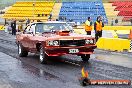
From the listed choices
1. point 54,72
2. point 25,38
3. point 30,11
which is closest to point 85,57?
point 25,38

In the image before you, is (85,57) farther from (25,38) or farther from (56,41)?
(25,38)

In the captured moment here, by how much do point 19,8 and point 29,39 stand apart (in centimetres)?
5742

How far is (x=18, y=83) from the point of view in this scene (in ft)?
32.7

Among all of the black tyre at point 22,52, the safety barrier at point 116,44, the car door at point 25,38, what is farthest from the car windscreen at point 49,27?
the safety barrier at point 116,44

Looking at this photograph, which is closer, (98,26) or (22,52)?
(22,52)

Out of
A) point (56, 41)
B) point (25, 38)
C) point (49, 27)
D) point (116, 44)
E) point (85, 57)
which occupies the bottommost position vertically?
point (116, 44)

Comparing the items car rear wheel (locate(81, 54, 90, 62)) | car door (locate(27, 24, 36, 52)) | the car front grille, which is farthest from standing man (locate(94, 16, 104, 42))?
the car front grille

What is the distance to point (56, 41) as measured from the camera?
535 inches

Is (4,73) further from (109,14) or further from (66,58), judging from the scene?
(109,14)

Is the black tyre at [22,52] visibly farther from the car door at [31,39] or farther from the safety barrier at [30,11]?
the safety barrier at [30,11]

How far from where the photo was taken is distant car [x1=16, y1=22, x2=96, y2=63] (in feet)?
44.7

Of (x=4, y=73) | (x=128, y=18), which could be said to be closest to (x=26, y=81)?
(x=4, y=73)

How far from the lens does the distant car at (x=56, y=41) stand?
13633 mm

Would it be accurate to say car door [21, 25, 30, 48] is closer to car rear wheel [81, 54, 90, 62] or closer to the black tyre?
the black tyre
